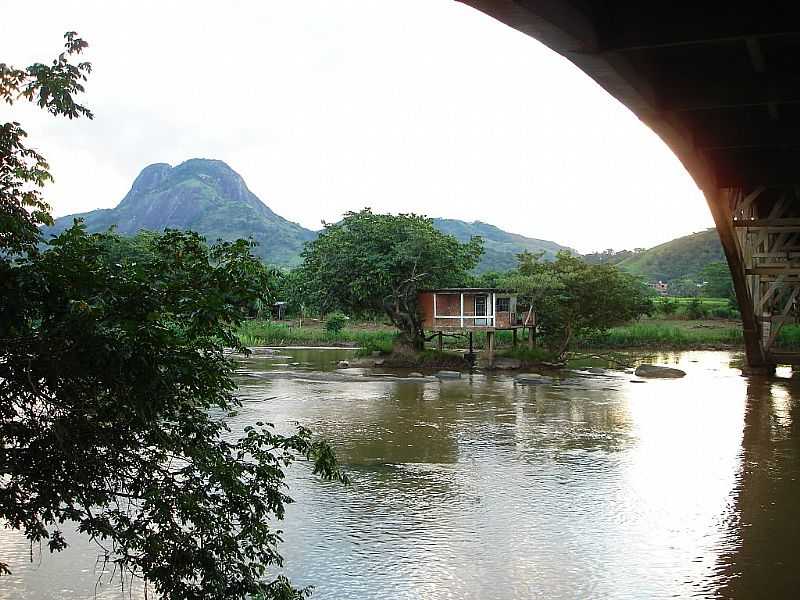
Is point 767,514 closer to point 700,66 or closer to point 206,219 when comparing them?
point 700,66

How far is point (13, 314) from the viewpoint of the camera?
5438mm

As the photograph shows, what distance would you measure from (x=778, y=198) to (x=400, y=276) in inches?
697

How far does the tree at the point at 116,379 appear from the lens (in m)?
5.43

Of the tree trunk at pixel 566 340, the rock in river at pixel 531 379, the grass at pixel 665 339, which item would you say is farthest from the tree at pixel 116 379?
the grass at pixel 665 339

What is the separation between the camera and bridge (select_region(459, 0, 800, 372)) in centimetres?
641

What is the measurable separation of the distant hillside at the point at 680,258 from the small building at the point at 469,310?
7591 cm

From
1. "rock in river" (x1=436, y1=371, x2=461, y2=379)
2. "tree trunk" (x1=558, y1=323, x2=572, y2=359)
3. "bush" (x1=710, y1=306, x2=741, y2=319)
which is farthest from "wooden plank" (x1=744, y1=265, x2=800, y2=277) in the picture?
"bush" (x1=710, y1=306, x2=741, y2=319)

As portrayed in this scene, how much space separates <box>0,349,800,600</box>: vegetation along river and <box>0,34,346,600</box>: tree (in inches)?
110

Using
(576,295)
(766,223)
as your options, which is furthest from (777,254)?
(576,295)

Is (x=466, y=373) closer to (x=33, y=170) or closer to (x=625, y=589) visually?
(x=625, y=589)

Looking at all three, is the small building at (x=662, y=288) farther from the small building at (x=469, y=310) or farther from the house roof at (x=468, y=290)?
the house roof at (x=468, y=290)

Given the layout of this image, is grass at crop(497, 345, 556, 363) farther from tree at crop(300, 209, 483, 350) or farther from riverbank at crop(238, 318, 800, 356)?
riverbank at crop(238, 318, 800, 356)

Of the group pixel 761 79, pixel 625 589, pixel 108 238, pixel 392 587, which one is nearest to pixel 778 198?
pixel 761 79

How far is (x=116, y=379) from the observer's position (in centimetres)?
548
